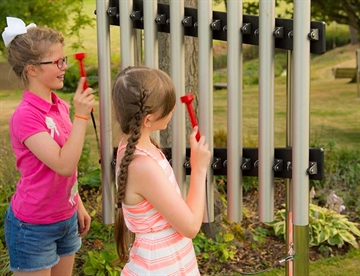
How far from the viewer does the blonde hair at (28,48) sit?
3406 millimetres

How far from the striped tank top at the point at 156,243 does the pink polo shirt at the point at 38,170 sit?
49cm

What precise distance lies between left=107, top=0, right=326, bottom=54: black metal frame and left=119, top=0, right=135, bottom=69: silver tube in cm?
4

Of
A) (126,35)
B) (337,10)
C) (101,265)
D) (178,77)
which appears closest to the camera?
(178,77)

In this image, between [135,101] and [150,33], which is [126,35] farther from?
[135,101]

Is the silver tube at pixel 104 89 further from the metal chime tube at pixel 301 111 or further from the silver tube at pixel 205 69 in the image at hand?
the metal chime tube at pixel 301 111

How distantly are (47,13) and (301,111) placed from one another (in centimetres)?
703

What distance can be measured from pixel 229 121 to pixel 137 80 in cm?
86

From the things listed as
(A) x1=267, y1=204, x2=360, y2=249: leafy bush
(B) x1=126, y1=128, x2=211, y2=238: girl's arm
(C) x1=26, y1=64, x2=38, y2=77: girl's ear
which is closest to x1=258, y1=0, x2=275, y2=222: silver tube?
(B) x1=126, y1=128, x2=211, y2=238: girl's arm

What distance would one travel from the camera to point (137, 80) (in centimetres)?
299

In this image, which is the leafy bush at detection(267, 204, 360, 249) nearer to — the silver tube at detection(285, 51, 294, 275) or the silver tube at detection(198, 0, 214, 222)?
the silver tube at detection(285, 51, 294, 275)

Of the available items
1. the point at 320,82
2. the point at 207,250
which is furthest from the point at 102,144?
the point at 320,82

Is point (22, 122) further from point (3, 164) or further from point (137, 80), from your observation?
point (3, 164)

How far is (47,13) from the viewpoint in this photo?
988 cm

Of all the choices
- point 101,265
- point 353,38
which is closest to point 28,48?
point 101,265
